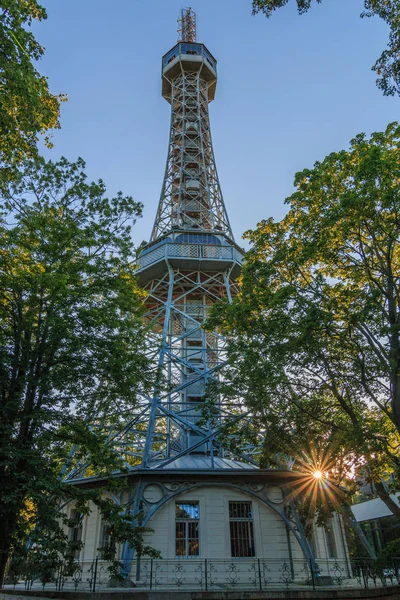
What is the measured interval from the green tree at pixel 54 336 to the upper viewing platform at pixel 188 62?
2879 cm

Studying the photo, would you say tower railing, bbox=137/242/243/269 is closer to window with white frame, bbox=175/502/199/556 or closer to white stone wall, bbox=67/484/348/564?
white stone wall, bbox=67/484/348/564

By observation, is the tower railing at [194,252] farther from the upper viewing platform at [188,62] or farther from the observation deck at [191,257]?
the upper viewing platform at [188,62]

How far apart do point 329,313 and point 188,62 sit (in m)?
33.4

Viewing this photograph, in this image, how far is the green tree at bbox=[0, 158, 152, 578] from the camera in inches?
419

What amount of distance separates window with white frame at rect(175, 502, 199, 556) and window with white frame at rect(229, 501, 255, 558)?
137 cm

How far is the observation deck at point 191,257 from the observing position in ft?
84.8

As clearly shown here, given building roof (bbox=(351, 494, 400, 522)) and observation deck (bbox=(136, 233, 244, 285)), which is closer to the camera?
observation deck (bbox=(136, 233, 244, 285))

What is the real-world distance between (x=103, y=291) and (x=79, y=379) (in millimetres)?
2669

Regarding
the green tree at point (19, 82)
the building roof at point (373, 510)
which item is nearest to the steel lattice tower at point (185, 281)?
the green tree at point (19, 82)

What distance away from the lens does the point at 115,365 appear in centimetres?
1250

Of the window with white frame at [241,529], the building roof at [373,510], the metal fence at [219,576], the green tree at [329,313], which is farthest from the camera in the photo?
the building roof at [373,510]

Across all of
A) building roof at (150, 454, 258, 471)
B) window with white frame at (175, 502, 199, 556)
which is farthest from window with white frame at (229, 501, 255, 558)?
building roof at (150, 454, 258, 471)

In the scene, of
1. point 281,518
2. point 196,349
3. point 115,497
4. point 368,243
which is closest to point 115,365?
point 115,497

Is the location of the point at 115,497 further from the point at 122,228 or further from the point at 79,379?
the point at 122,228
